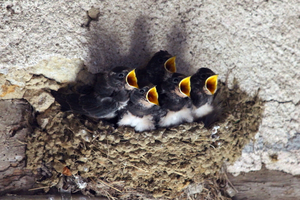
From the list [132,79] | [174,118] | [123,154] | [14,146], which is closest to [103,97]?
[132,79]

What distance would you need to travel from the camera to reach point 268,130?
109 inches

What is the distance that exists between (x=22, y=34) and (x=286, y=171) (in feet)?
7.56

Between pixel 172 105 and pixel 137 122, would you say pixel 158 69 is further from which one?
Result: pixel 137 122

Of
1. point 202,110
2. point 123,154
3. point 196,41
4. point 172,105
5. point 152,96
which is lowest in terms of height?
point 123,154

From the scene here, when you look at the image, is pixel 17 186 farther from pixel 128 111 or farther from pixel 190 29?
pixel 190 29

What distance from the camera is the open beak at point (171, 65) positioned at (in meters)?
2.37

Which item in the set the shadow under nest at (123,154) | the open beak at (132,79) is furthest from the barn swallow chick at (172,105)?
the open beak at (132,79)

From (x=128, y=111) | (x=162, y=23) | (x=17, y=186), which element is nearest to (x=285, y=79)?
(x=162, y=23)

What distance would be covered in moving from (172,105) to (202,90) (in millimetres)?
238

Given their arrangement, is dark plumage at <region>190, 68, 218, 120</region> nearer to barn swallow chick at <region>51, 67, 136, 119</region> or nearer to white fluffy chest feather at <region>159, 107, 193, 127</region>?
white fluffy chest feather at <region>159, 107, 193, 127</region>

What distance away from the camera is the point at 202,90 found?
2.40m

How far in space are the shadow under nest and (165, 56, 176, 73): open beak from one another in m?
0.41

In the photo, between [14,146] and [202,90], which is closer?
[14,146]

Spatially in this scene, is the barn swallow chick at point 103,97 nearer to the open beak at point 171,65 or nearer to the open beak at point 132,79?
the open beak at point 132,79
